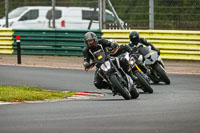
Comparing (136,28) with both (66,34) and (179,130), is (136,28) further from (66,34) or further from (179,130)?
(179,130)

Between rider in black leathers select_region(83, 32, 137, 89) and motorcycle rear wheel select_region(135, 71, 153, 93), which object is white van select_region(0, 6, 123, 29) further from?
rider in black leathers select_region(83, 32, 137, 89)

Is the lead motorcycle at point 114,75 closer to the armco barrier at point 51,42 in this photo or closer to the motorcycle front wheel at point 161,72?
the motorcycle front wheel at point 161,72

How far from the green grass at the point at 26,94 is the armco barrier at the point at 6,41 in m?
8.95

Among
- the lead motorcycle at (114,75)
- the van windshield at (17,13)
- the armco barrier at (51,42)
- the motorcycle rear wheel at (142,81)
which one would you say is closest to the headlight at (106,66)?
the lead motorcycle at (114,75)

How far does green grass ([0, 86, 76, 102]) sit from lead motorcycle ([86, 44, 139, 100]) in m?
1.17

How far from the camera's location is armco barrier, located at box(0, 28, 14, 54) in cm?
2338

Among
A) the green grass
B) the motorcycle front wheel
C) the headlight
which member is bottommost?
the green grass

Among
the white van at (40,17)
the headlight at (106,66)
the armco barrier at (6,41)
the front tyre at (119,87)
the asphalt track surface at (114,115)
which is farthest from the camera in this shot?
the white van at (40,17)

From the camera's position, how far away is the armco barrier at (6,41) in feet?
76.7

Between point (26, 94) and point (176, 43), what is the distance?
878 cm

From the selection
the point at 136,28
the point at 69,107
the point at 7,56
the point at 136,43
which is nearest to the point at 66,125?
the point at 69,107

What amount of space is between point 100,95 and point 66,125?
5355mm

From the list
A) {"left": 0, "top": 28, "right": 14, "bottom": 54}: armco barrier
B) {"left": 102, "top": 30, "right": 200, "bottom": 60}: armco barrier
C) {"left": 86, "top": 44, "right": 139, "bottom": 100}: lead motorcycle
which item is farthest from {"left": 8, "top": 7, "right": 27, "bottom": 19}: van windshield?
{"left": 86, "top": 44, "right": 139, "bottom": 100}: lead motorcycle

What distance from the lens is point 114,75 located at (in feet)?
39.0
